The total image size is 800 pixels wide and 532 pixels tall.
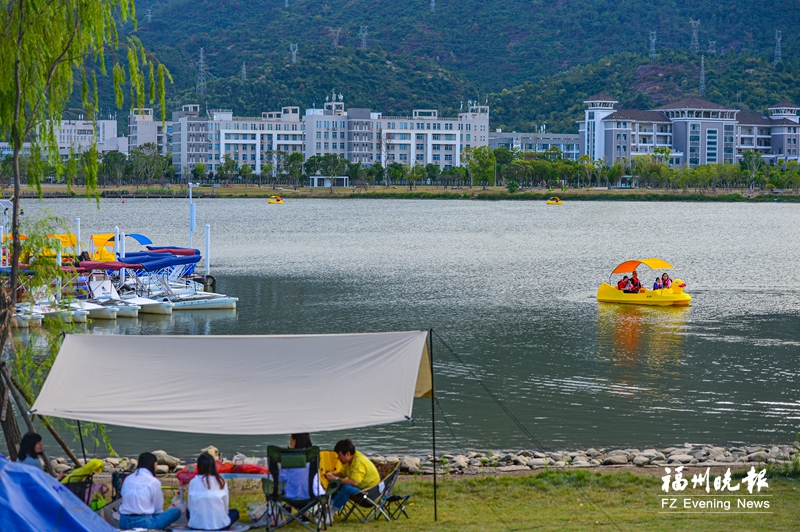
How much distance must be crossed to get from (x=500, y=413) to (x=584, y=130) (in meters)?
181

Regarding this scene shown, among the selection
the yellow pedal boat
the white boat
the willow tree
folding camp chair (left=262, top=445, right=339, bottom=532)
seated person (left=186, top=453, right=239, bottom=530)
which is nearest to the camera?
seated person (left=186, top=453, right=239, bottom=530)

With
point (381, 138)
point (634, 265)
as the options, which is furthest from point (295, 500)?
point (381, 138)

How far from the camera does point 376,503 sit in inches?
425

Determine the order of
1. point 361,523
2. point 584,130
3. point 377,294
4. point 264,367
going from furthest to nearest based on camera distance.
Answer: point 584,130 → point 377,294 → point 264,367 → point 361,523

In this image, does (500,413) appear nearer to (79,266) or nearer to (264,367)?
(264,367)

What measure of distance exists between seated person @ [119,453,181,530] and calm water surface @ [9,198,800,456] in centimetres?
129

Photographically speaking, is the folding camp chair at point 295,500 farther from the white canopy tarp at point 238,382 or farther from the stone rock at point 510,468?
the stone rock at point 510,468

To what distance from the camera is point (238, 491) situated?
40.8 feet

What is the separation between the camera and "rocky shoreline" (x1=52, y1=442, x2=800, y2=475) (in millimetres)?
14273

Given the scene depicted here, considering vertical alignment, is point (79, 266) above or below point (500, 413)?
above

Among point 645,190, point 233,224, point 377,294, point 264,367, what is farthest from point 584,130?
point 264,367

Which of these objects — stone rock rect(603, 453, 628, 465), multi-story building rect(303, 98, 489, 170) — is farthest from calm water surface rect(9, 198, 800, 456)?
multi-story building rect(303, 98, 489, 170)

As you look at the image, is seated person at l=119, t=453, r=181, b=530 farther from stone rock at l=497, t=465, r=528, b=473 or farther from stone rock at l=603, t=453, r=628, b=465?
stone rock at l=603, t=453, r=628, b=465

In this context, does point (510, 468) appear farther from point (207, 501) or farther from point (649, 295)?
point (649, 295)
